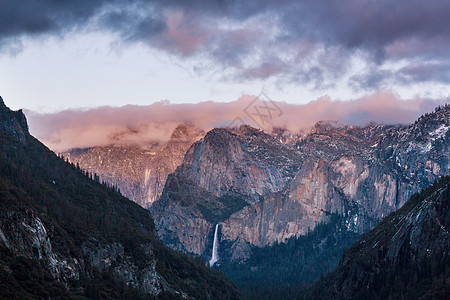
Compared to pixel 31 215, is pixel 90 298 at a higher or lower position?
lower

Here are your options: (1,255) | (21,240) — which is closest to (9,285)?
(1,255)

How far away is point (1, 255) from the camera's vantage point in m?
166

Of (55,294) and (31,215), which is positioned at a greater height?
(31,215)

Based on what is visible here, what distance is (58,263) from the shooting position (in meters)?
195

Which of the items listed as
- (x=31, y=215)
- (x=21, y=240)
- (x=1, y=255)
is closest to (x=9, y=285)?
(x=1, y=255)

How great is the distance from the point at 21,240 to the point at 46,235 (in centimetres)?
1762

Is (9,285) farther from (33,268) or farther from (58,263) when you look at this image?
(58,263)

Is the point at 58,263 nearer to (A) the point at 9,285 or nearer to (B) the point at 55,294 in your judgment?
(B) the point at 55,294

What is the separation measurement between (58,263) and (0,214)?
2398cm

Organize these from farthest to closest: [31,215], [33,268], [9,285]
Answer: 1. [31,215]
2. [33,268]
3. [9,285]

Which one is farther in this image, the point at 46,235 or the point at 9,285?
the point at 46,235

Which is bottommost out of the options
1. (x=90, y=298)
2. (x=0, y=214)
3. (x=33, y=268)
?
(x=90, y=298)

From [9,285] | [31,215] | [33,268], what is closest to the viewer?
[9,285]

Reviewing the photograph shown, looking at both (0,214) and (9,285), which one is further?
(0,214)
